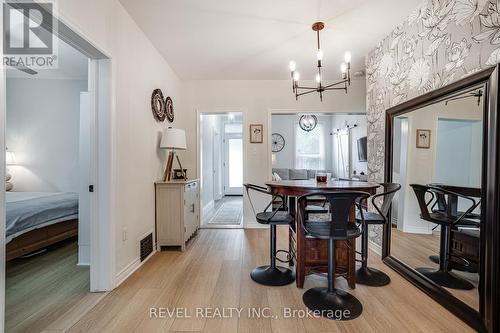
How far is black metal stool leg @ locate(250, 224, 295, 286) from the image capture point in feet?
6.95

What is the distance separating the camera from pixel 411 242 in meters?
2.29

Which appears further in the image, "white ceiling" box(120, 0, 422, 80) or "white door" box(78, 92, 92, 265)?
"white door" box(78, 92, 92, 265)

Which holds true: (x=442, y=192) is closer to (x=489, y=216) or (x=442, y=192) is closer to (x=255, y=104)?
(x=489, y=216)

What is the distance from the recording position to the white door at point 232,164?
25.5ft

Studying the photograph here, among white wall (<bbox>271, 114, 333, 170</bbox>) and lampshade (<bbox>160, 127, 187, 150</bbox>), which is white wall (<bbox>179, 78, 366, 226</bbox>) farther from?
white wall (<bbox>271, 114, 333, 170</bbox>)

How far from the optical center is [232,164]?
7.93 metres

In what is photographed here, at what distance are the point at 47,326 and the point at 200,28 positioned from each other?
2932mm

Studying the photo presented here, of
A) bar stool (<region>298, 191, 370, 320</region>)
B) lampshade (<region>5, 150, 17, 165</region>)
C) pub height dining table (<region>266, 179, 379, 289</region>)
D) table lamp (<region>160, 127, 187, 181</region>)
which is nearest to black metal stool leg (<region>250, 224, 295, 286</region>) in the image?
pub height dining table (<region>266, 179, 379, 289</region>)

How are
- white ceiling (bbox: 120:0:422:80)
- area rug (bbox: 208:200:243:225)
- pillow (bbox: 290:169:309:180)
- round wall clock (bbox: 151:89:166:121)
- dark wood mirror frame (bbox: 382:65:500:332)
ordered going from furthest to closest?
pillow (bbox: 290:169:309:180) → area rug (bbox: 208:200:243:225) → round wall clock (bbox: 151:89:166:121) → white ceiling (bbox: 120:0:422:80) → dark wood mirror frame (bbox: 382:65:500:332)

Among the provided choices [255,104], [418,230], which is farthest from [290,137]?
[418,230]

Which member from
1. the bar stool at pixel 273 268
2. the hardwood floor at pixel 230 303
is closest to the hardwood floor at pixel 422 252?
the hardwood floor at pixel 230 303

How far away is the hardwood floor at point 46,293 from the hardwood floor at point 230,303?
160 mm

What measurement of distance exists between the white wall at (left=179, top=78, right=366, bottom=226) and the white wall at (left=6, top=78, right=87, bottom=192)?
6.07ft

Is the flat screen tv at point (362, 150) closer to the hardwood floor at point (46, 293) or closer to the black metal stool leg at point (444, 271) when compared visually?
the black metal stool leg at point (444, 271)
